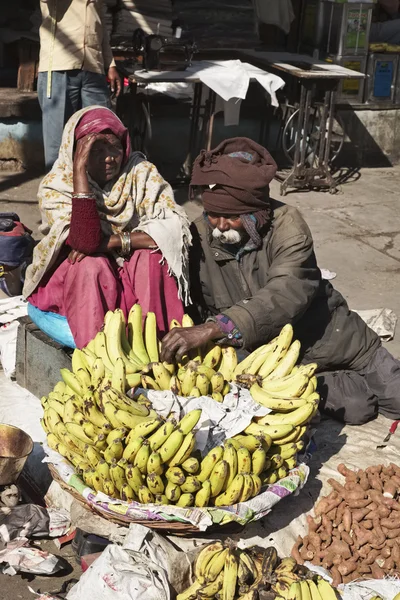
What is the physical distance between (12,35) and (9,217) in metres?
3.62

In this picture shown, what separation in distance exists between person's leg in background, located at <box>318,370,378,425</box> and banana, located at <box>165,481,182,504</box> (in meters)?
1.41

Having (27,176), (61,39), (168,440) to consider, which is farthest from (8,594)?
(27,176)

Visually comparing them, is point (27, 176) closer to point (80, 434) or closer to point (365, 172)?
point (365, 172)

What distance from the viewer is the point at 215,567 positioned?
3.42 metres

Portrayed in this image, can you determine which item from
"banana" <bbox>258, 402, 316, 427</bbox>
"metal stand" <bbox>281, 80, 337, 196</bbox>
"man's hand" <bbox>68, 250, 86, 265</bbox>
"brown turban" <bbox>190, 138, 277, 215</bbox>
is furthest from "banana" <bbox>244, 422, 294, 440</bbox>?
"metal stand" <bbox>281, 80, 337, 196</bbox>

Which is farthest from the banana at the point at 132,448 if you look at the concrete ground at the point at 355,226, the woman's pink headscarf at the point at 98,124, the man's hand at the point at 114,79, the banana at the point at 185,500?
the man's hand at the point at 114,79

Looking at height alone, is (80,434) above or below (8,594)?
above

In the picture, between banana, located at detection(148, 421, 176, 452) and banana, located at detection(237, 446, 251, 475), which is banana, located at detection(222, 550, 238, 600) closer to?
banana, located at detection(237, 446, 251, 475)

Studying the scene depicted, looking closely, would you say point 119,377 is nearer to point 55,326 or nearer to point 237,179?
point 55,326

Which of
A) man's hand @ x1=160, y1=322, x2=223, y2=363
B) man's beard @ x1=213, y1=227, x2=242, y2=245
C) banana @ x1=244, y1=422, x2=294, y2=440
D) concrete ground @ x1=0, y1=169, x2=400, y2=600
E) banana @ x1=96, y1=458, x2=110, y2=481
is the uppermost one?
man's beard @ x1=213, y1=227, x2=242, y2=245

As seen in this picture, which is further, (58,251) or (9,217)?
(9,217)

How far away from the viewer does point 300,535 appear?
401 centimetres

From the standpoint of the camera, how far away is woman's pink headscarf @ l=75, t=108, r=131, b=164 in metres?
4.69

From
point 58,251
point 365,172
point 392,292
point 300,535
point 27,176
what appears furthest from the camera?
point 365,172
